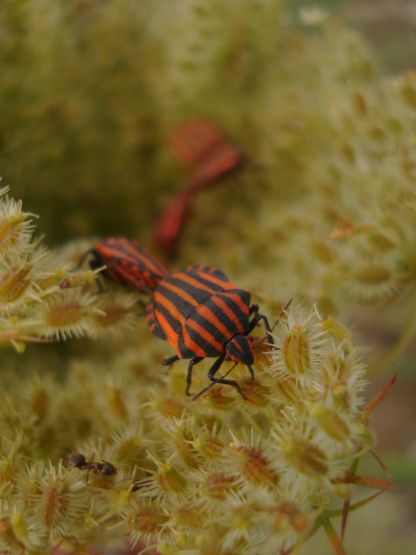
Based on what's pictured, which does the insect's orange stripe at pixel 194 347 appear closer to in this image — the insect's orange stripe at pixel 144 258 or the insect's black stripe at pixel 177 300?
the insect's black stripe at pixel 177 300

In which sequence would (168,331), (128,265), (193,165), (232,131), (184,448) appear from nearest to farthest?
(184,448)
(168,331)
(128,265)
(193,165)
(232,131)

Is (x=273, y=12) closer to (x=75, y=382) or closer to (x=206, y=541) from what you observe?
(x=75, y=382)

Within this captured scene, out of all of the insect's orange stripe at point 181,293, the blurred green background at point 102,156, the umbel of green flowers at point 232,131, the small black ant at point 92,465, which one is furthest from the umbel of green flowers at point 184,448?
the blurred green background at point 102,156

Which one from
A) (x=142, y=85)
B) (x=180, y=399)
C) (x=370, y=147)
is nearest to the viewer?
(x=180, y=399)

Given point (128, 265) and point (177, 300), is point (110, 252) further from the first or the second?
point (177, 300)

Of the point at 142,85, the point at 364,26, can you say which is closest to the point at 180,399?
the point at 142,85

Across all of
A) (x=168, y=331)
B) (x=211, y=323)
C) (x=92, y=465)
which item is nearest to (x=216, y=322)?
(x=211, y=323)
